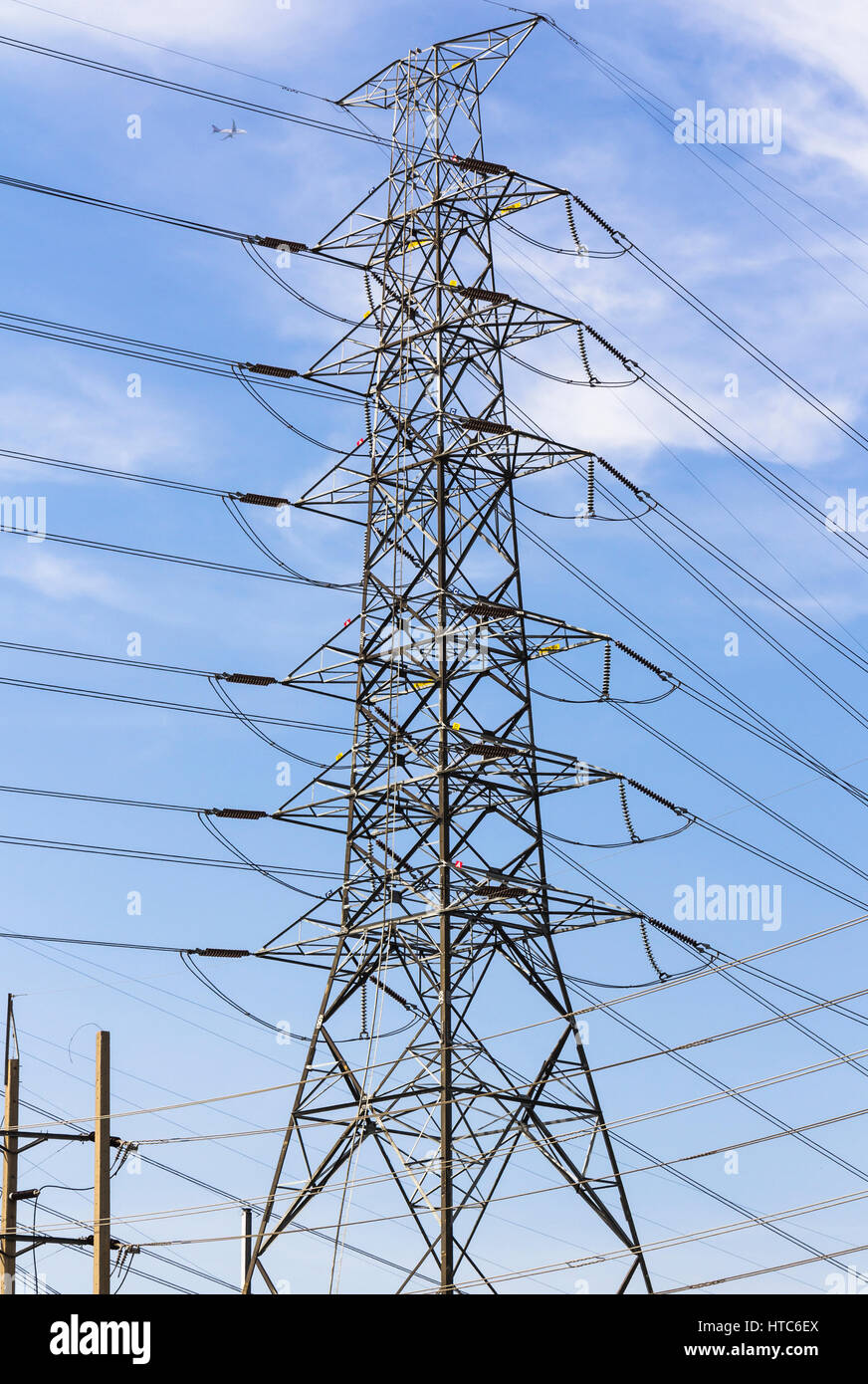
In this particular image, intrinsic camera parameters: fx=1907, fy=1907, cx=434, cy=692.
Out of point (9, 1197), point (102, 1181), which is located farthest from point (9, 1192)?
point (102, 1181)

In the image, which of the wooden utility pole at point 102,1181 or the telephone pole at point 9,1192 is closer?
the wooden utility pole at point 102,1181

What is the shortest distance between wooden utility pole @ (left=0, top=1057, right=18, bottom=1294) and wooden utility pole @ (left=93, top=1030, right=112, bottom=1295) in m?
3.30

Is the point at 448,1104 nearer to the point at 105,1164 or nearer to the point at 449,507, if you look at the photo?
the point at 105,1164

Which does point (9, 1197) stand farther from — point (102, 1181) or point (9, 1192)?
point (102, 1181)

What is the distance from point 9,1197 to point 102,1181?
5372 mm

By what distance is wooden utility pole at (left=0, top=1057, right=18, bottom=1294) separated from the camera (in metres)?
32.0

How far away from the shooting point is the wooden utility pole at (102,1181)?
27578 millimetres

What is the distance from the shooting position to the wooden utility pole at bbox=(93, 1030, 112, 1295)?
27.6 metres

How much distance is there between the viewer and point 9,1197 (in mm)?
33156

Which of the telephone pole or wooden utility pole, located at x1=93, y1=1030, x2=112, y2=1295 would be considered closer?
wooden utility pole, located at x1=93, y1=1030, x2=112, y2=1295

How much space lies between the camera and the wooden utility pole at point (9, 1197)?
32.0 meters

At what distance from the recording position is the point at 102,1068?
28.8 meters

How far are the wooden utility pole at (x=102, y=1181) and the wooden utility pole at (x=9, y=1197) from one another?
3.30m
